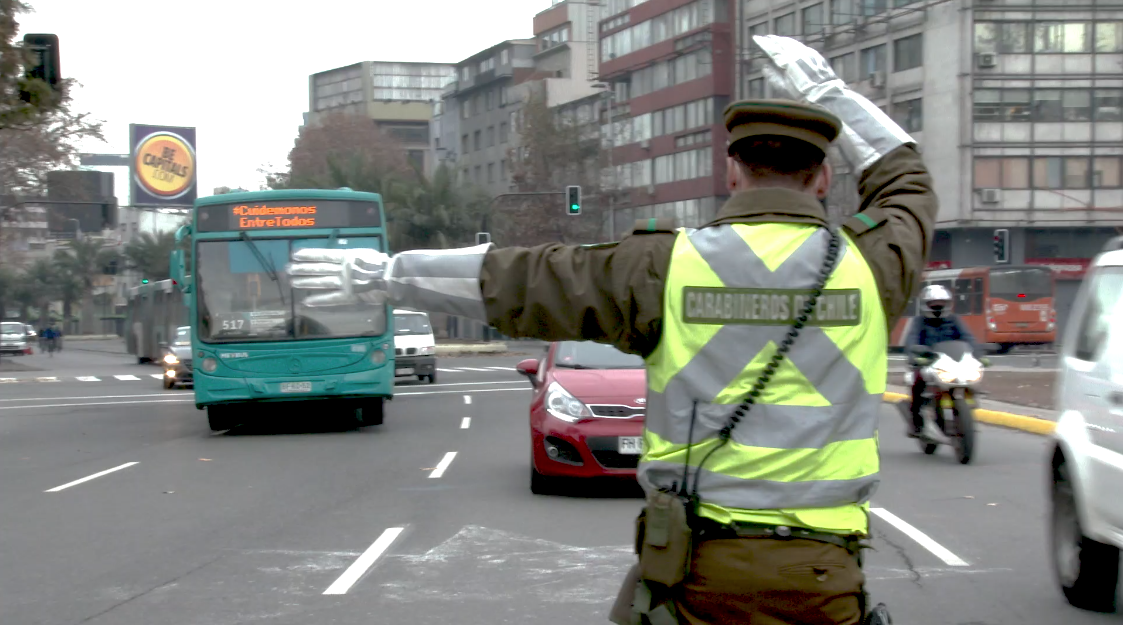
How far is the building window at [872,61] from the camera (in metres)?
53.7

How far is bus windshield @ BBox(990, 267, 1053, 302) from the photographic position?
41.3 m

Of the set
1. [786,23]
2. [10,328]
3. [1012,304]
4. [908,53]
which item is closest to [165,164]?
[10,328]

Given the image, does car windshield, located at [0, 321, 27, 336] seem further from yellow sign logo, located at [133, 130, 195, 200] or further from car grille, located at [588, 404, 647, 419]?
car grille, located at [588, 404, 647, 419]

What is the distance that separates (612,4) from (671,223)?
72384 mm

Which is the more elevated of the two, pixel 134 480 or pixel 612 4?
pixel 612 4

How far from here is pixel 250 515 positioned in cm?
1020

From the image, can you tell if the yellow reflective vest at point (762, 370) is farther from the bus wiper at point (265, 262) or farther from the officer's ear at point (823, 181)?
the bus wiper at point (265, 262)

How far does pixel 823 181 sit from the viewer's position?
9.13 ft

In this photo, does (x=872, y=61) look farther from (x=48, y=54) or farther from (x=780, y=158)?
(x=780, y=158)

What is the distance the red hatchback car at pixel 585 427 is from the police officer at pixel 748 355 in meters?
7.60

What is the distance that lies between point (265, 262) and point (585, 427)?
7.82m

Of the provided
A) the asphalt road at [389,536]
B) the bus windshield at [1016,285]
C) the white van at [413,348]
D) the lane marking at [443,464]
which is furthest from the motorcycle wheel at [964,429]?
the bus windshield at [1016,285]

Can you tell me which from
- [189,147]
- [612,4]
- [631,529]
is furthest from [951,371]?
[612,4]

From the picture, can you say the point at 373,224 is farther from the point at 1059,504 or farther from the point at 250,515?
the point at 1059,504
